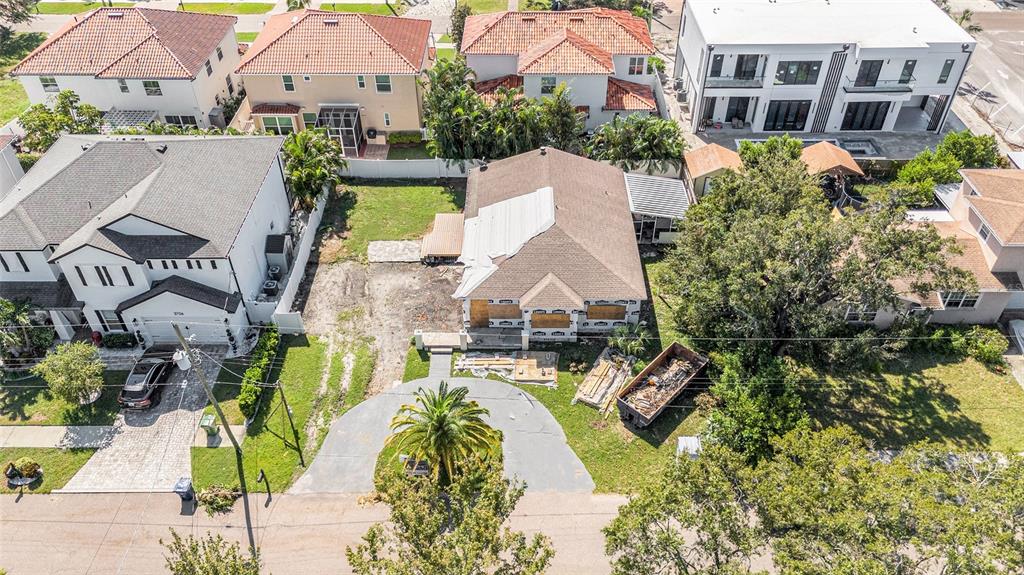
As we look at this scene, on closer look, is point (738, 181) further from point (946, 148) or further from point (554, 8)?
point (554, 8)

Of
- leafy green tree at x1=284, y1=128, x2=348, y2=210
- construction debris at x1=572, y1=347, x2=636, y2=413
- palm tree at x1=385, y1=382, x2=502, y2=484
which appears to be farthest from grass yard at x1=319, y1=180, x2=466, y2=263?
palm tree at x1=385, y1=382, x2=502, y2=484

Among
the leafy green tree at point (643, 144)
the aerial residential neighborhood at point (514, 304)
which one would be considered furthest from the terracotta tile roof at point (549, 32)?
the leafy green tree at point (643, 144)

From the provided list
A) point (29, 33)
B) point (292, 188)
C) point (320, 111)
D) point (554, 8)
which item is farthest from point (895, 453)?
point (29, 33)

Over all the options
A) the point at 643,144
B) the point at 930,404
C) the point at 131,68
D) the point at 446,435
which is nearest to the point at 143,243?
the point at 446,435

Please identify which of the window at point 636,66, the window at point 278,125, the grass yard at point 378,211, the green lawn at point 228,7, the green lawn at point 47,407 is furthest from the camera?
the green lawn at point 228,7

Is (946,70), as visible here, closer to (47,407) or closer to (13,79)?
(47,407)

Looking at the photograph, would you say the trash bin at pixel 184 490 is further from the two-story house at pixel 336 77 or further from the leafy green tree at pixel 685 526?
the two-story house at pixel 336 77

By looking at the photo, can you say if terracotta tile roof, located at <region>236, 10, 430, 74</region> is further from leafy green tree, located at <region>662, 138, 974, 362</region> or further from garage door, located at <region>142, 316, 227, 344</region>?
leafy green tree, located at <region>662, 138, 974, 362</region>
